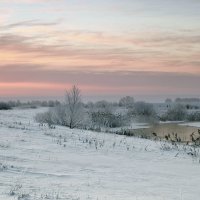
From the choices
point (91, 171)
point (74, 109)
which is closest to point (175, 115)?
point (74, 109)

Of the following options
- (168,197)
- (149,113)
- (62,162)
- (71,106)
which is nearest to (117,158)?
(62,162)

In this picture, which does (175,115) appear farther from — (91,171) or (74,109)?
(91,171)

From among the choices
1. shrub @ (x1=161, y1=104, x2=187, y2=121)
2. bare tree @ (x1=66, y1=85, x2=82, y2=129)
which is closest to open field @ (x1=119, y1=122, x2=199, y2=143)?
bare tree @ (x1=66, y1=85, x2=82, y2=129)

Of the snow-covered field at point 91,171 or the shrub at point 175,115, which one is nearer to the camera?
the snow-covered field at point 91,171

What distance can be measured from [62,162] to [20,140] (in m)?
4.95

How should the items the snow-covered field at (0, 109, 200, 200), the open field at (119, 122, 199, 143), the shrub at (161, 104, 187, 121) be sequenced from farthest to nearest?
the shrub at (161, 104, 187, 121) < the open field at (119, 122, 199, 143) < the snow-covered field at (0, 109, 200, 200)

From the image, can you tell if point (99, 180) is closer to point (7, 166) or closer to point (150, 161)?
point (7, 166)

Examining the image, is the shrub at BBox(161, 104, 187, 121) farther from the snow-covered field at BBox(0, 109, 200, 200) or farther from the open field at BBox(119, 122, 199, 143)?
the snow-covered field at BBox(0, 109, 200, 200)

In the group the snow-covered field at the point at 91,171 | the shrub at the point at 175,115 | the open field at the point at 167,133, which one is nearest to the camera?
the snow-covered field at the point at 91,171

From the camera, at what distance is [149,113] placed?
66.9m

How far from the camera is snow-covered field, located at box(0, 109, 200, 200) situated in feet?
27.7

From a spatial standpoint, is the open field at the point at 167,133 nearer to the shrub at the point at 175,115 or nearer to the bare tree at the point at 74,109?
the bare tree at the point at 74,109

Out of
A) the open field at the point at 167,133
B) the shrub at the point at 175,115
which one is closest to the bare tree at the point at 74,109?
the open field at the point at 167,133

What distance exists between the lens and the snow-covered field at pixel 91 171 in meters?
8.45
